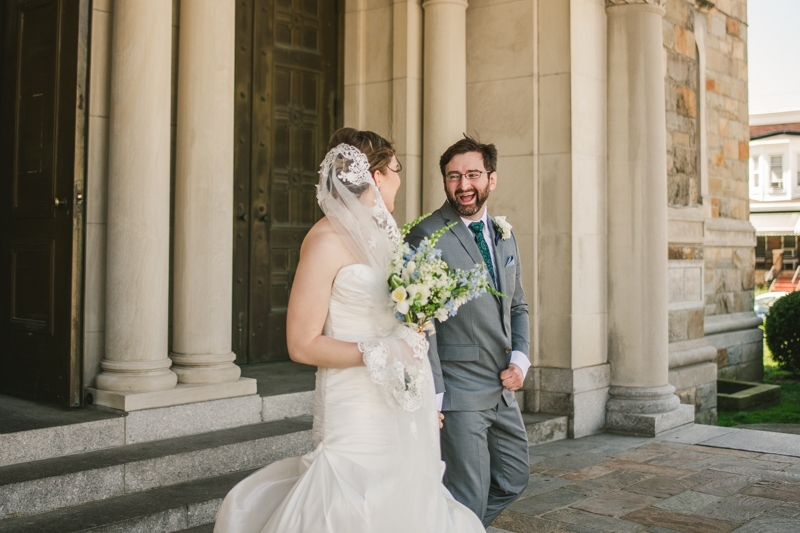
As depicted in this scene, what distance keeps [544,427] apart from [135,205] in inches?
135

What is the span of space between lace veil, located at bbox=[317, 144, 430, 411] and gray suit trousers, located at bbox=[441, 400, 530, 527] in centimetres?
61

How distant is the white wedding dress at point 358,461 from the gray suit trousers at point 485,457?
47 centimetres

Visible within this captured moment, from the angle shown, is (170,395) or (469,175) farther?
(170,395)

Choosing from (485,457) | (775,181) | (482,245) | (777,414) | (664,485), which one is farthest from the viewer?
(775,181)

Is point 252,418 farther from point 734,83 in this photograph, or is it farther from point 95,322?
point 734,83

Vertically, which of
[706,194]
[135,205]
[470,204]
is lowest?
[470,204]

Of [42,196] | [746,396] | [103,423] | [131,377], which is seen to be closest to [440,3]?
[42,196]

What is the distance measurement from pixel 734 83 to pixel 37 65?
9.20 metres

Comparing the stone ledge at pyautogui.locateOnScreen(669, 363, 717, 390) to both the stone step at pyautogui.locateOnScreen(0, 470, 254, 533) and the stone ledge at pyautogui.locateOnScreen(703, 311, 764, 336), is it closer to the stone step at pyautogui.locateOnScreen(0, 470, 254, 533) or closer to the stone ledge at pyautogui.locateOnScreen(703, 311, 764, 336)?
the stone ledge at pyautogui.locateOnScreen(703, 311, 764, 336)

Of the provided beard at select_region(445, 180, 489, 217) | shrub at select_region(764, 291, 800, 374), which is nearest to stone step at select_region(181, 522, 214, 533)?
beard at select_region(445, 180, 489, 217)

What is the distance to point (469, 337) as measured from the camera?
3.30 meters

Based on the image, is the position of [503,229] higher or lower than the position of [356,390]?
higher

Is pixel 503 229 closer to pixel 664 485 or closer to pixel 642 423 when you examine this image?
pixel 664 485

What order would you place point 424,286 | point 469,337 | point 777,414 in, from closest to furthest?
point 424,286 < point 469,337 < point 777,414
